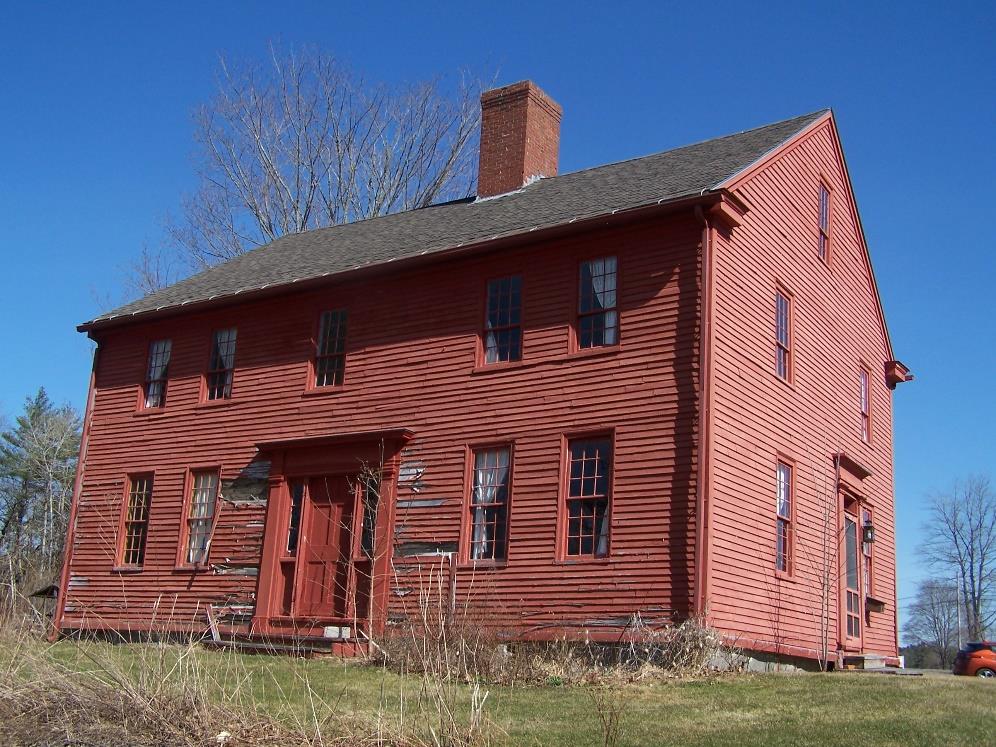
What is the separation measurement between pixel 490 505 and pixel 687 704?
6.00 m

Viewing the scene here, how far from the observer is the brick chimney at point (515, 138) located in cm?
2275

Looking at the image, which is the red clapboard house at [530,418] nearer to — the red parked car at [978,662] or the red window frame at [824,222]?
the red window frame at [824,222]

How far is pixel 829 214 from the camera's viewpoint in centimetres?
2161

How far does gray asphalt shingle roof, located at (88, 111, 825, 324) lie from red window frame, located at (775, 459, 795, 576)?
4.65m

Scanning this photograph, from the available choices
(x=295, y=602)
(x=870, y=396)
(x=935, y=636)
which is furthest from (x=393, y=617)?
(x=935, y=636)

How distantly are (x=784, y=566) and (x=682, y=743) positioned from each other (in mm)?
8495

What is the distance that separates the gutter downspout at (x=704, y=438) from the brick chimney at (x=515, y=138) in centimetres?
732

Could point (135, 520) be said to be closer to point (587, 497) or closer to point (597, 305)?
point (587, 497)

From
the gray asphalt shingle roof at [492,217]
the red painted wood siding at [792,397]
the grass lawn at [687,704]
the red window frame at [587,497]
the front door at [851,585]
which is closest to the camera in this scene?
the grass lawn at [687,704]

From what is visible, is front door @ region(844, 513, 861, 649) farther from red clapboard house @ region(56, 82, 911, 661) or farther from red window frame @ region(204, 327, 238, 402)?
red window frame @ region(204, 327, 238, 402)

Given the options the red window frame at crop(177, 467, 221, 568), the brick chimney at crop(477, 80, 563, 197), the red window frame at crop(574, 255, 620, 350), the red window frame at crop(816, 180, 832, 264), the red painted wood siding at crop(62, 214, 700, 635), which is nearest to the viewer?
the red painted wood siding at crop(62, 214, 700, 635)

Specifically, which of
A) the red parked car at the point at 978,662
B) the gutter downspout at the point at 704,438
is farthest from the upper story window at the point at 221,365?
the red parked car at the point at 978,662

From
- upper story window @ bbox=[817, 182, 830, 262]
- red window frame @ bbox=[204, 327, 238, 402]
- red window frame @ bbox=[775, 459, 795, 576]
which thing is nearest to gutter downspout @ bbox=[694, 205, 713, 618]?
red window frame @ bbox=[775, 459, 795, 576]

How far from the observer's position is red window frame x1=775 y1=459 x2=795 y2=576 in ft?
56.9
